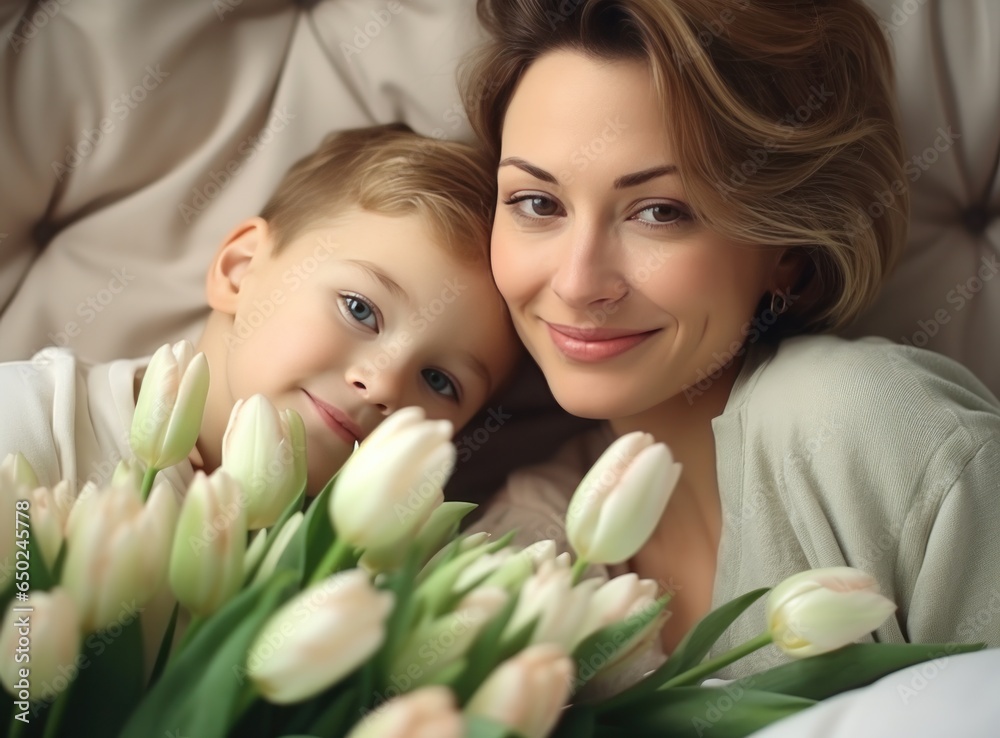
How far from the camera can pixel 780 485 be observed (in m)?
0.81

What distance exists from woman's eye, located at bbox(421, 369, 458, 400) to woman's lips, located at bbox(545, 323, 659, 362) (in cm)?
16

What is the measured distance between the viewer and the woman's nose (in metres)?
0.76

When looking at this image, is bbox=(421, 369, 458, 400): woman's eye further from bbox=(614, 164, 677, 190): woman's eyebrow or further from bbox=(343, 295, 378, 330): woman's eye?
bbox=(614, 164, 677, 190): woman's eyebrow

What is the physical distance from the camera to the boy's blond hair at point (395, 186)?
91 centimetres

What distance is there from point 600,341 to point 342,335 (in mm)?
246

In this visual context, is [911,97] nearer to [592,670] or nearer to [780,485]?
[780,485]

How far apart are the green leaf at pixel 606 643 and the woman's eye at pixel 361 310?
1.65 feet

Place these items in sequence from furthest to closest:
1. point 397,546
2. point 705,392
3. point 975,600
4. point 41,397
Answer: point 705,392 < point 41,397 < point 975,600 < point 397,546

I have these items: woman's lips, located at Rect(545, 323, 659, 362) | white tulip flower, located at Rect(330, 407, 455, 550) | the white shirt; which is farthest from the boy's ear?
white tulip flower, located at Rect(330, 407, 455, 550)

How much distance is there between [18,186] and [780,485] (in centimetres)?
88

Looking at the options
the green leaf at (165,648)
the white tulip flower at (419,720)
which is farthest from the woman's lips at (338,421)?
the white tulip flower at (419,720)

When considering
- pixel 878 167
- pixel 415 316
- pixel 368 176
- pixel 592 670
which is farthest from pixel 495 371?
pixel 592 670

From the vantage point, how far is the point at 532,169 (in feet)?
2.64

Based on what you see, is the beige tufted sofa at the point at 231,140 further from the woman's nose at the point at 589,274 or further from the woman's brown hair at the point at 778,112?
the woman's nose at the point at 589,274
